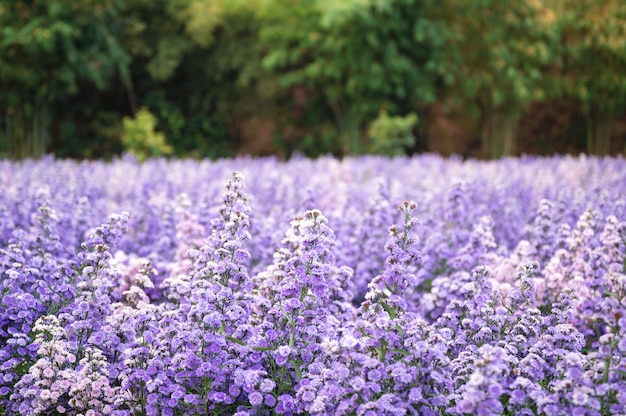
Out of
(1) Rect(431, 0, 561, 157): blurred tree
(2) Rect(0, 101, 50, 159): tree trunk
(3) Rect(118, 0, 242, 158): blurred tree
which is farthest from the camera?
(3) Rect(118, 0, 242, 158): blurred tree

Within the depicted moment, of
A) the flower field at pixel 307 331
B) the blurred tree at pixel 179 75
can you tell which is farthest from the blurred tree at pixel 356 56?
the flower field at pixel 307 331

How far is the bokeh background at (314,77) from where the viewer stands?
636 inches

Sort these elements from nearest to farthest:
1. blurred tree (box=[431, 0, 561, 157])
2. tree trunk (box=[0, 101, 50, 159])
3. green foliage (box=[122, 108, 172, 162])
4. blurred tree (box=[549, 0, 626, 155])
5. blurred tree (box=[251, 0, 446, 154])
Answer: green foliage (box=[122, 108, 172, 162]) → tree trunk (box=[0, 101, 50, 159]) → blurred tree (box=[251, 0, 446, 154]) → blurred tree (box=[431, 0, 561, 157]) → blurred tree (box=[549, 0, 626, 155])

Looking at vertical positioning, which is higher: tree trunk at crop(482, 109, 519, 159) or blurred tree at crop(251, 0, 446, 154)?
blurred tree at crop(251, 0, 446, 154)

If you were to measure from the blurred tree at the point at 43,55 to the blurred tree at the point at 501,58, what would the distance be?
835cm

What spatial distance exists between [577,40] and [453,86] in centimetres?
330

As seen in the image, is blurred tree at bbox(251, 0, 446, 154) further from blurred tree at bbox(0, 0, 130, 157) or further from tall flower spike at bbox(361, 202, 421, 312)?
tall flower spike at bbox(361, 202, 421, 312)

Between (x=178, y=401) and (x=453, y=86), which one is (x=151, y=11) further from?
(x=178, y=401)

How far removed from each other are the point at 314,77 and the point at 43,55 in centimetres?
624

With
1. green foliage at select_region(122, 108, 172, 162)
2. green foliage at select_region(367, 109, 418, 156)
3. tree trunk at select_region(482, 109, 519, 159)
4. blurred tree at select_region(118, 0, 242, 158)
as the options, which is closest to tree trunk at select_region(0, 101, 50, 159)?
green foliage at select_region(122, 108, 172, 162)

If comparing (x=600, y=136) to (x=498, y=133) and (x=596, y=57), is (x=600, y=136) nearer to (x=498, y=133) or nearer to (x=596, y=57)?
(x=596, y=57)

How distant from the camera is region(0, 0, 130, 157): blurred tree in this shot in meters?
14.9

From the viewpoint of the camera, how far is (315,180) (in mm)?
7828

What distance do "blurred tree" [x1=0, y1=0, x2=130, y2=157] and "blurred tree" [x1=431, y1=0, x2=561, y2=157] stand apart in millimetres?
8349
